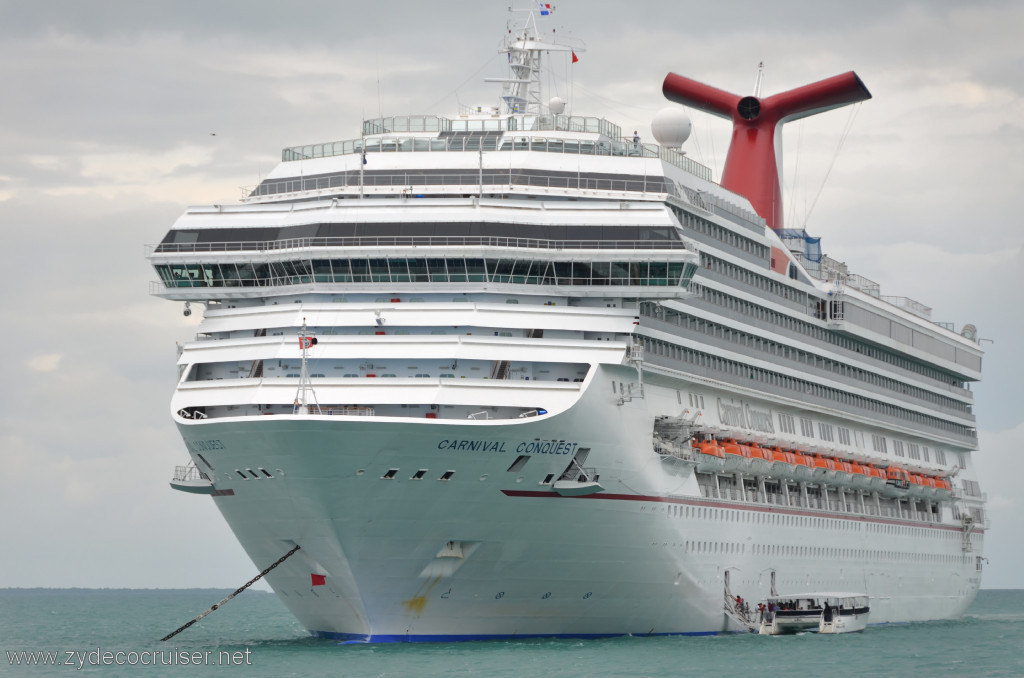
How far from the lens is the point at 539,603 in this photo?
42.2 m

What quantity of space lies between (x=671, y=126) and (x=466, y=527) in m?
22.4

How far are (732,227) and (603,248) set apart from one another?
12.0 m

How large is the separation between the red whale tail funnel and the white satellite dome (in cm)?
1610

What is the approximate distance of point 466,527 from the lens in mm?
40094

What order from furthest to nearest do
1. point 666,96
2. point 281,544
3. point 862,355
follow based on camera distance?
point 666,96 → point 862,355 → point 281,544

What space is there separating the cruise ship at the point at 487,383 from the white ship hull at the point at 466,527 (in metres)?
0.07

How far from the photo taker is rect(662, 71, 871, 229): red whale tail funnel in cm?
7312

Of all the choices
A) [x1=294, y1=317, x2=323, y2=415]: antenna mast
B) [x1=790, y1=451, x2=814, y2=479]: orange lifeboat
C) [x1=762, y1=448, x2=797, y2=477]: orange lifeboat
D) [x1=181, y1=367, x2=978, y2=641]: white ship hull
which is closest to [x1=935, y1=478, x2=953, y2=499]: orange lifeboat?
[x1=790, y1=451, x2=814, y2=479]: orange lifeboat

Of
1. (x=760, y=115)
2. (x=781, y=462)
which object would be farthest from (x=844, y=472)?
(x=760, y=115)

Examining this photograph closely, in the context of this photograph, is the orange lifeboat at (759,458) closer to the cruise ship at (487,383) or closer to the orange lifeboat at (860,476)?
the cruise ship at (487,383)

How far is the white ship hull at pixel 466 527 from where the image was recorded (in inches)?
1533

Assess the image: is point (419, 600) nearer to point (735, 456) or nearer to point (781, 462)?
point (735, 456)

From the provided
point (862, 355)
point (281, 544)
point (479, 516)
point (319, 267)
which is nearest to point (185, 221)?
point (319, 267)

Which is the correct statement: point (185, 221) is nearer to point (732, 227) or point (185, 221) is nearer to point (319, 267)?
point (319, 267)
